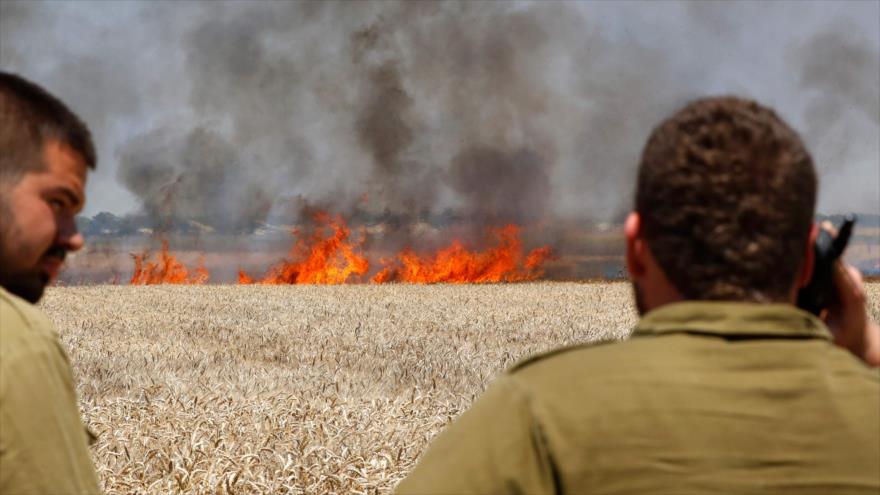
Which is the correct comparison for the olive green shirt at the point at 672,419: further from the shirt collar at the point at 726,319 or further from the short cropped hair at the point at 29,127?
the short cropped hair at the point at 29,127

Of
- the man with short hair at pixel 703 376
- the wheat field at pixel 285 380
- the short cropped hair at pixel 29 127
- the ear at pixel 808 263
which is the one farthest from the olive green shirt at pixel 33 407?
the wheat field at pixel 285 380

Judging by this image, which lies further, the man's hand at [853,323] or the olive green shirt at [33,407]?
the man's hand at [853,323]

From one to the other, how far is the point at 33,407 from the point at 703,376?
1167 mm

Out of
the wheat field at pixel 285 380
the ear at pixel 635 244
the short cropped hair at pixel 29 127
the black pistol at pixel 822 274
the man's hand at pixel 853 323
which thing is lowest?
the wheat field at pixel 285 380

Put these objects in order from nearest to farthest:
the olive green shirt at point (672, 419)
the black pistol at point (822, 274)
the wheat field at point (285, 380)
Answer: the olive green shirt at point (672, 419)
the black pistol at point (822, 274)
the wheat field at point (285, 380)

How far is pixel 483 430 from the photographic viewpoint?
57.3 inches

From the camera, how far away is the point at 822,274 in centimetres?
183

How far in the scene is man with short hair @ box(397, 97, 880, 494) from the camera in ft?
4.71

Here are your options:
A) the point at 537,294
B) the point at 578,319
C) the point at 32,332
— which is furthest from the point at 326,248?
the point at 32,332

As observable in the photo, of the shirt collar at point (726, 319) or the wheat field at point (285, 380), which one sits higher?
the shirt collar at point (726, 319)

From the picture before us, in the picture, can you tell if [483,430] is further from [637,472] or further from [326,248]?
[326,248]

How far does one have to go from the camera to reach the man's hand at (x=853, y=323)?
191 centimetres

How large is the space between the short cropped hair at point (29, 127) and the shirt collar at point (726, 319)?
1.22 metres

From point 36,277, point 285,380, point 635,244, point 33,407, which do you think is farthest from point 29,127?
point 285,380
